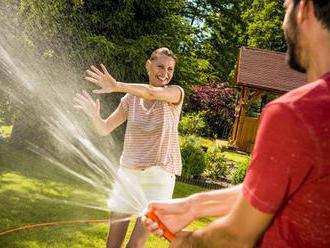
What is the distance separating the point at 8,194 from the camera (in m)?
6.70

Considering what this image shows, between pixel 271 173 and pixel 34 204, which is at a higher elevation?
pixel 271 173

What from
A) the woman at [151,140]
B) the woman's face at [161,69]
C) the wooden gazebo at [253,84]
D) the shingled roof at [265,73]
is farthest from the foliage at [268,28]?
the woman at [151,140]

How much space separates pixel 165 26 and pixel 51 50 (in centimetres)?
305

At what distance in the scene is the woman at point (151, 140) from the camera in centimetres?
384

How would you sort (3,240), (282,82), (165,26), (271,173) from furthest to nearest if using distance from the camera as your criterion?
(282,82) < (165,26) < (3,240) < (271,173)

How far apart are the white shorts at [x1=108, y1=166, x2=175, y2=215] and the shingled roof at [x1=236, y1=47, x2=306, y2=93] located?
14.8m

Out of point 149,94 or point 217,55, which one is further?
point 217,55

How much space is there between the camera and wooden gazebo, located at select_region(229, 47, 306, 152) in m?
18.5

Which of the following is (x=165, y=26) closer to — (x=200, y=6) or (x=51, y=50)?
(x=51, y=50)

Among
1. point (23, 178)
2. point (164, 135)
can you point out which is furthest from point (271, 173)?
point (23, 178)

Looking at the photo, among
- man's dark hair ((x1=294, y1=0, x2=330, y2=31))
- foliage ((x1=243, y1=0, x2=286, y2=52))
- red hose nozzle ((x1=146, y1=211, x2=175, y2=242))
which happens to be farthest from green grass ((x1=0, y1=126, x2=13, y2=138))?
foliage ((x1=243, y1=0, x2=286, y2=52))

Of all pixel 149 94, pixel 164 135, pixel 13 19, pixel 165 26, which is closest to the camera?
pixel 149 94

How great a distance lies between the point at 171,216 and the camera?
1.88 metres

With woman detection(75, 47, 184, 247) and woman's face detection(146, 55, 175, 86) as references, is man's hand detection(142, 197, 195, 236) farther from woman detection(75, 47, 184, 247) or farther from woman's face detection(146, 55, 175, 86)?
woman's face detection(146, 55, 175, 86)
